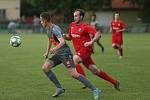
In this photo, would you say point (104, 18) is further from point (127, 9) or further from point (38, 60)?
point (38, 60)

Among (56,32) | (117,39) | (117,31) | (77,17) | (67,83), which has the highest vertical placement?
(77,17)

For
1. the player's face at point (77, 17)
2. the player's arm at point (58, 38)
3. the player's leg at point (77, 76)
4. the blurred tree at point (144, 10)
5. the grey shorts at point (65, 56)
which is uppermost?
the player's face at point (77, 17)

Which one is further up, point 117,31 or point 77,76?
point 77,76

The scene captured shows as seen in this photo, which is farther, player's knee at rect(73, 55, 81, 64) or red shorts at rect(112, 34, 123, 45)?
red shorts at rect(112, 34, 123, 45)

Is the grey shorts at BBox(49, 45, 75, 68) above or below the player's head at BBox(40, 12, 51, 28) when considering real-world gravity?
below

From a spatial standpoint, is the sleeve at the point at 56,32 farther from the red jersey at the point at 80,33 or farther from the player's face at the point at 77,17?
the red jersey at the point at 80,33

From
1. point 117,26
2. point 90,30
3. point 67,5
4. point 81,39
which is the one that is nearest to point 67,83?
point 81,39

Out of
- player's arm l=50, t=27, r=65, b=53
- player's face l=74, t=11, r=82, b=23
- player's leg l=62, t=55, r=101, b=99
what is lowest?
player's leg l=62, t=55, r=101, b=99

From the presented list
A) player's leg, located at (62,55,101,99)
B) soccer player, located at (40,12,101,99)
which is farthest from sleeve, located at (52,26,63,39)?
player's leg, located at (62,55,101,99)

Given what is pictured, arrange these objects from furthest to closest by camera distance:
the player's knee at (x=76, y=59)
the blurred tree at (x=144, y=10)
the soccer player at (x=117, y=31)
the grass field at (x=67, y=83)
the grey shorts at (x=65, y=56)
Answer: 1. the blurred tree at (x=144, y=10)
2. the soccer player at (x=117, y=31)
3. the player's knee at (x=76, y=59)
4. the grass field at (x=67, y=83)
5. the grey shorts at (x=65, y=56)

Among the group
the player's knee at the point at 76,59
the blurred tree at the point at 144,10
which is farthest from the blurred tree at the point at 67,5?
the player's knee at the point at 76,59

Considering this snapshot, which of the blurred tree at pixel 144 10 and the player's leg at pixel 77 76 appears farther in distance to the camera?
the blurred tree at pixel 144 10

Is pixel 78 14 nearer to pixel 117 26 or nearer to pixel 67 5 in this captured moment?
pixel 117 26

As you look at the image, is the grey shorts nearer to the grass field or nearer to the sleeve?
the sleeve
